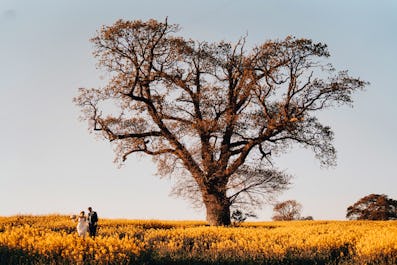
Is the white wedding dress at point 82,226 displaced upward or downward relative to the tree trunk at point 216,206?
downward

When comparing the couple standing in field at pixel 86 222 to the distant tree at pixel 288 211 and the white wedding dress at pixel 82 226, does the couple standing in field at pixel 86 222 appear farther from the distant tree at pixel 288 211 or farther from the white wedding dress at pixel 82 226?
the distant tree at pixel 288 211

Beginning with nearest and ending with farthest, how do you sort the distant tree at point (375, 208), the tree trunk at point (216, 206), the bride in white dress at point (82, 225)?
the bride in white dress at point (82, 225) → the tree trunk at point (216, 206) → the distant tree at point (375, 208)

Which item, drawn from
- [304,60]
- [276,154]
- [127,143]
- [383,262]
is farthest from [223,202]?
[383,262]

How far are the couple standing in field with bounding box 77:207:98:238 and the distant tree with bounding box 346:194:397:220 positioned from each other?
4908 centimetres

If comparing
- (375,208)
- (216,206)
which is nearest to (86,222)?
(216,206)

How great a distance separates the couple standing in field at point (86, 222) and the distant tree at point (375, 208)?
49078 mm

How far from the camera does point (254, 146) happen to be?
3278 centimetres

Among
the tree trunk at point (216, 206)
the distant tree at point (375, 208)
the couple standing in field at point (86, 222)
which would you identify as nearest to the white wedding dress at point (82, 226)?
the couple standing in field at point (86, 222)

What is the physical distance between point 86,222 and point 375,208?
51.1 m

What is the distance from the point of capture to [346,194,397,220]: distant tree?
64.7 meters

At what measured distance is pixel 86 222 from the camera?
21953 millimetres

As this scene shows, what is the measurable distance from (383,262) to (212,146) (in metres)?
18.2

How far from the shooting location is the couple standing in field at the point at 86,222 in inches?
846

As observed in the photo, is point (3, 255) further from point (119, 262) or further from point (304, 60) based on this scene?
point (304, 60)
